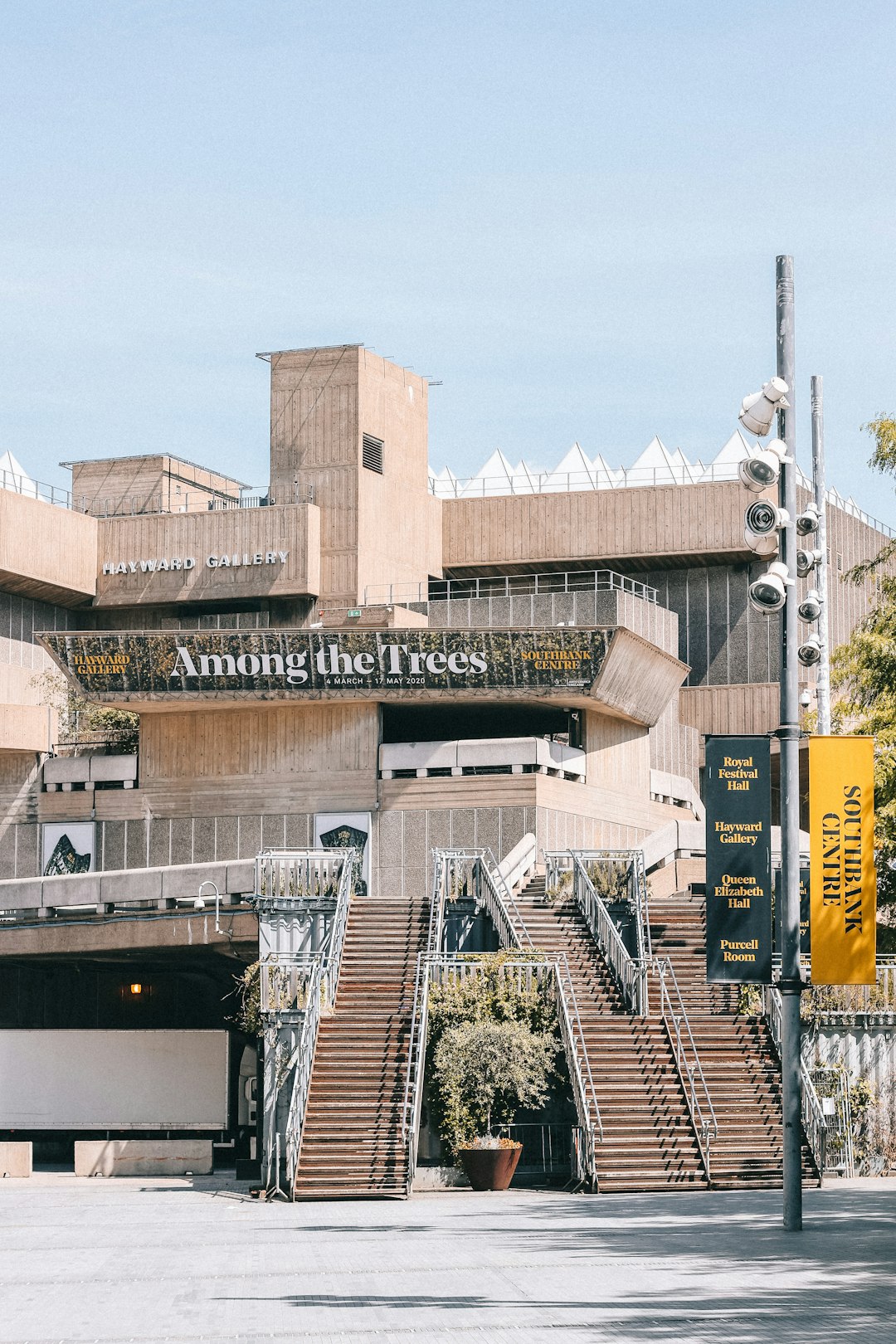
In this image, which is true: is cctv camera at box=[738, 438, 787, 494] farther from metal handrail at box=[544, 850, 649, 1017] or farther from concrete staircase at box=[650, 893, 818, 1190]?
metal handrail at box=[544, 850, 649, 1017]

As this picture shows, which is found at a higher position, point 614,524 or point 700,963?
point 614,524

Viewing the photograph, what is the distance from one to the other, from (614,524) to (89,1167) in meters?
29.6

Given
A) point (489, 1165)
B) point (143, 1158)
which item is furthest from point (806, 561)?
point (143, 1158)

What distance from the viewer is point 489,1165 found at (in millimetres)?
23344

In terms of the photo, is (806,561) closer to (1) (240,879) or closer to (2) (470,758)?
(1) (240,879)

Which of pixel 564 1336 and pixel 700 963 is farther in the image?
pixel 700 963

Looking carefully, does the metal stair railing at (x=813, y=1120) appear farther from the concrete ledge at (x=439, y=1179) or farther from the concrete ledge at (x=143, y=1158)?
the concrete ledge at (x=143, y=1158)

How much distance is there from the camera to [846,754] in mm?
18484

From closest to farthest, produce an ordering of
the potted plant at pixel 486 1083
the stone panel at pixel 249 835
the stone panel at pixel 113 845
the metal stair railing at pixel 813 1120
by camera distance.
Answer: the metal stair railing at pixel 813 1120
the potted plant at pixel 486 1083
the stone panel at pixel 249 835
the stone panel at pixel 113 845

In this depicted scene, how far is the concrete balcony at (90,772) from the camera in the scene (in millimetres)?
46000

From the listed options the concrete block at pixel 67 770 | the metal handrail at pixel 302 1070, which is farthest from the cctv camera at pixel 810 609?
the concrete block at pixel 67 770

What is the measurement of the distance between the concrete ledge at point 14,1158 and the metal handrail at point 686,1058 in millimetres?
11519

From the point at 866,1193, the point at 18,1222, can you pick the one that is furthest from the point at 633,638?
the point at 18,1222

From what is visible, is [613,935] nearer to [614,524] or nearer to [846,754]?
[846,754]
